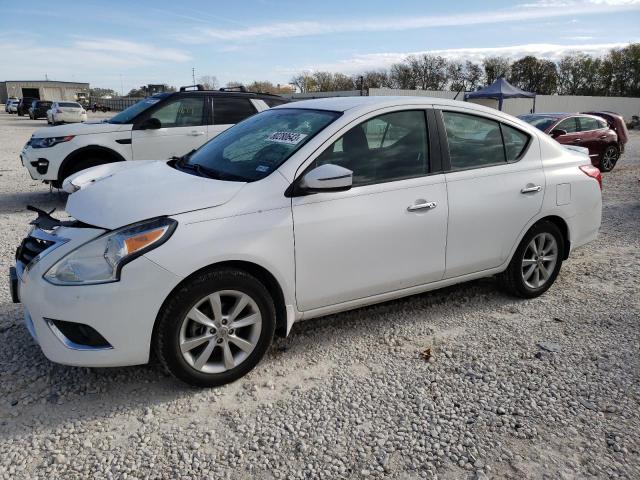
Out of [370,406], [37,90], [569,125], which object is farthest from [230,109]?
[37,90]

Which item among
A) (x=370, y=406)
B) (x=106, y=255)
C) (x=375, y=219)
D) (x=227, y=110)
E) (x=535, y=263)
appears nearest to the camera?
(x=106, y=255)

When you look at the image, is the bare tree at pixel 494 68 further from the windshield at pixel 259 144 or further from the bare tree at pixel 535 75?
the windshield at pixel 259 144

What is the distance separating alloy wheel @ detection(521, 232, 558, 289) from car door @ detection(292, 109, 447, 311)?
105 cm

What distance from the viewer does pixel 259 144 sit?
3627mm

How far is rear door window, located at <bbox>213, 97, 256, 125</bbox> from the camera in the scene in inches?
332

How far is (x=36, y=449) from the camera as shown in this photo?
256 cm

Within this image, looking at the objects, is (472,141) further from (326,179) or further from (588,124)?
(588,124)

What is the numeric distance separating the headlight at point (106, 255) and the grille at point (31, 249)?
10.9 inches

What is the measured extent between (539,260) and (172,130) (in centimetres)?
595

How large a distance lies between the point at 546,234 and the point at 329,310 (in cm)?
218

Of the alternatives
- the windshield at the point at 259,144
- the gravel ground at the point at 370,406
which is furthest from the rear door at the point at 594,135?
the windshield at the point at 259,144

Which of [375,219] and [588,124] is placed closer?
[375,219]

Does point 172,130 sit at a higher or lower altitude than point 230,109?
lower

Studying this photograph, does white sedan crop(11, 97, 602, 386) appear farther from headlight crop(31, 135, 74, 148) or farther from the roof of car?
headlight crop(31, 135, 74, 148)
